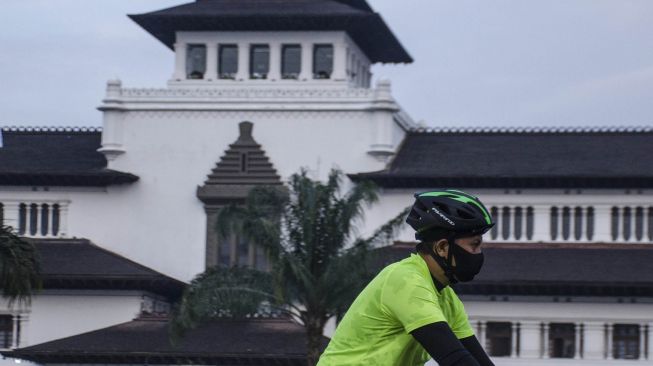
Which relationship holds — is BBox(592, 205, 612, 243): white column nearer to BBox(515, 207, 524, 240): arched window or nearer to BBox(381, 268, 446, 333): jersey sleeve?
BBox(515, 207, 524, 240): arched window

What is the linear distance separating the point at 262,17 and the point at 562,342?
1482 centimetres

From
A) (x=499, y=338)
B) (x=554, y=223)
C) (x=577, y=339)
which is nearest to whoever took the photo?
(x=577, y=339)

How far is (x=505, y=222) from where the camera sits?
57.0 metres

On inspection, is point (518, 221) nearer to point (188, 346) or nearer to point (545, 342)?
point (545, 342)

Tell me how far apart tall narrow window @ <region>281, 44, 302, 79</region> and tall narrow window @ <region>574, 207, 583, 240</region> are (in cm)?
1054

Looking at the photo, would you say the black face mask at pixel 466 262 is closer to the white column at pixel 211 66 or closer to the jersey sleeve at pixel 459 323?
the jersey sleeve at pixel 459 323

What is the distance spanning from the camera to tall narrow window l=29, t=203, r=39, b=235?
5831 cm

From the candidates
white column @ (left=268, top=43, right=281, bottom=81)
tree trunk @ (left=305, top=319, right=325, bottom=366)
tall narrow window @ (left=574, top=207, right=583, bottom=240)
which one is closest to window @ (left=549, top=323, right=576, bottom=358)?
tall narrow window @ (left=574, top=207, right=583, bottom=240)

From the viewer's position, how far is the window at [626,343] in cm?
5441

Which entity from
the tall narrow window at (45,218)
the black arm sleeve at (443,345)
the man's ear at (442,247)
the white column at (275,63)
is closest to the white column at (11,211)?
the tall narrow window at (45,218)

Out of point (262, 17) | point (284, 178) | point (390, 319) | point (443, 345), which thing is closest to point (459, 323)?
point (390, 319)

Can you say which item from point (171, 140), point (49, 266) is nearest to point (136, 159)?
point (171, 140)

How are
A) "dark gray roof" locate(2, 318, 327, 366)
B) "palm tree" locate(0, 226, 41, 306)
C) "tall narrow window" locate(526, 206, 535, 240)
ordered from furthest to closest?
"tall narrow window" locate(526, 206, 535, 240) → "dark gray roof" locate(2, 318, 327, 366) → "palm tree" locate(0, 226, 41, 306)

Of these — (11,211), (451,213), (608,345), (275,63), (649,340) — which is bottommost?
(608,345)
